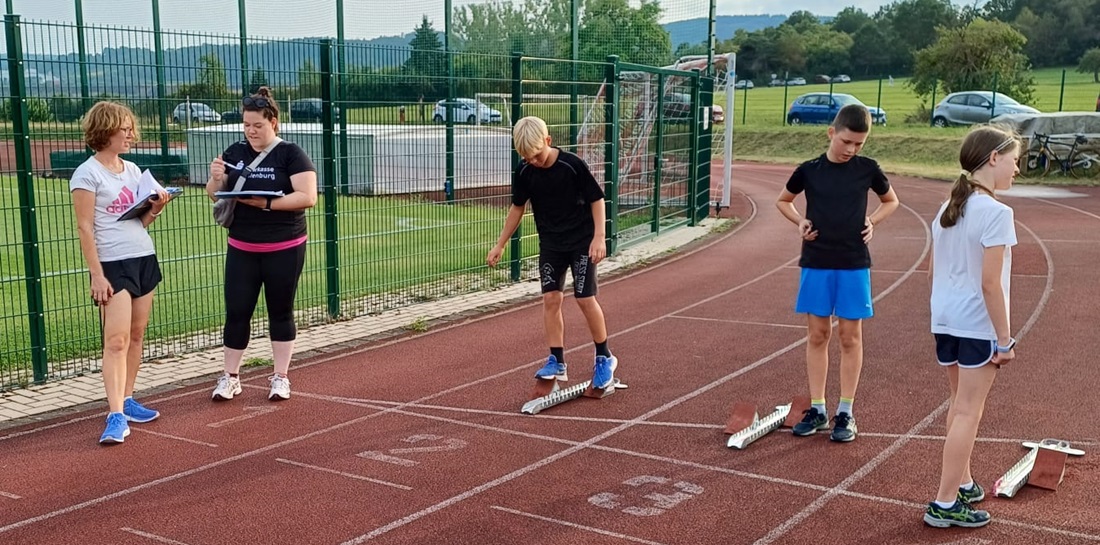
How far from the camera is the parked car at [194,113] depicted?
25.6ft

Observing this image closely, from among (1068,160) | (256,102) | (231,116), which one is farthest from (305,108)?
(1068,160)

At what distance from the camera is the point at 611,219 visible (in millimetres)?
13555

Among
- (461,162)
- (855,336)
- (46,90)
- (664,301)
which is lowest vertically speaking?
(664,301)

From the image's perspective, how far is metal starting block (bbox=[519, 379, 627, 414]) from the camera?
659cm

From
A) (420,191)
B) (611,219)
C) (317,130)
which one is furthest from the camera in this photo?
(611,219)

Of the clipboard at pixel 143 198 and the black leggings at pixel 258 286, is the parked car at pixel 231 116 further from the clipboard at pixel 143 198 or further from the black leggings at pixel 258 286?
the clipboard at pixel 143 198

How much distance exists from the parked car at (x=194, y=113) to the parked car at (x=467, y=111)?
10.0 feet

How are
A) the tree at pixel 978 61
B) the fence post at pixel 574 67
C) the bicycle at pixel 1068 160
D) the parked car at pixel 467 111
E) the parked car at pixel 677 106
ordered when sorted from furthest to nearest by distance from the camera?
the tree at pixel 978 61 → the bicycle at pixel 1068 160 → the parked car at pixel 677 106 → the fence post at pixel 574 67 → the parked car at pixel 467 111

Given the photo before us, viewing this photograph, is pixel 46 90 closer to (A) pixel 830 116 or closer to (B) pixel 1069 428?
(B) pixel 1069 428

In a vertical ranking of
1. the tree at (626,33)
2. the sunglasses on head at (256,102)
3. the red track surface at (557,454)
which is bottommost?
the red track surface at (557,454)

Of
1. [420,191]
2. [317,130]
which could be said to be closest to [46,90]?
[317,130]

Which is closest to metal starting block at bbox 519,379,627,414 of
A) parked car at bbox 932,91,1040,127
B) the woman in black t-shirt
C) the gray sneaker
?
the gray sneaker

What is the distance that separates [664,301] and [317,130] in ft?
13.0

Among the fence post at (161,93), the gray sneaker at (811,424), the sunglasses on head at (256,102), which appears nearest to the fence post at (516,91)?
Result: the fence post at (161,93)
